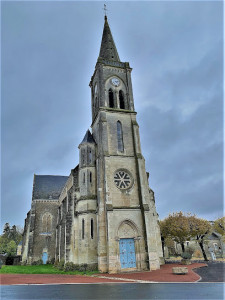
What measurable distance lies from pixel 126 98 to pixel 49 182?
2578 cm

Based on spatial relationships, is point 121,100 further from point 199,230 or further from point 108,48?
point 199,230

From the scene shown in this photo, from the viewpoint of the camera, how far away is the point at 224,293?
10.1 meters

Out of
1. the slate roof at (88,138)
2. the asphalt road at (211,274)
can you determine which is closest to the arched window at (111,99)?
the slate roof at (88,138)

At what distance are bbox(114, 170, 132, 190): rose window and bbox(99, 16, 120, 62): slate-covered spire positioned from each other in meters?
18.2

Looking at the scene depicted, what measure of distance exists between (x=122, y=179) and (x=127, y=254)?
7.82 metres

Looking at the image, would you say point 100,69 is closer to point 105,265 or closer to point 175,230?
point 105,265

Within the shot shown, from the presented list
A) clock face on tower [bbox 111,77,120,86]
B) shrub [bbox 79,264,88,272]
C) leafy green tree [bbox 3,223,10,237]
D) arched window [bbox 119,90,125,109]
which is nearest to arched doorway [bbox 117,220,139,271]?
shrub [bbox 79,264,88,272]

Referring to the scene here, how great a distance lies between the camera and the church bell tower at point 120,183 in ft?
72.6

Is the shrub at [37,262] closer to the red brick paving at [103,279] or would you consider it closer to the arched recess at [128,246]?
the red brick paving at [103,279]

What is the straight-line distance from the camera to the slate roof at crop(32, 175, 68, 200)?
42.8 meters

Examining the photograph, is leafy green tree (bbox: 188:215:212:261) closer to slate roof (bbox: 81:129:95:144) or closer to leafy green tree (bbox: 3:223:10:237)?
slate roof (bbox: 81:129:95:144)

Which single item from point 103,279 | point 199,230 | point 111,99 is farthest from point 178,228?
point 111,99

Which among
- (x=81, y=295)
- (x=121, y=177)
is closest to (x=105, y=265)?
(x=121, y=177)

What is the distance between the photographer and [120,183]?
2516cm
